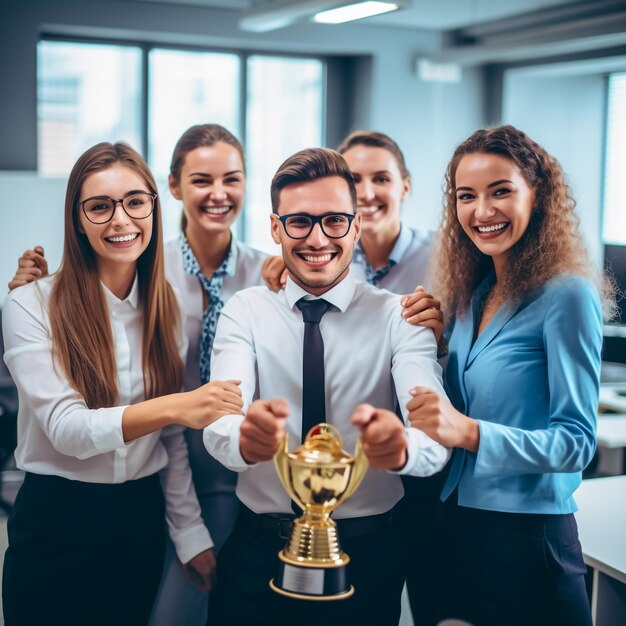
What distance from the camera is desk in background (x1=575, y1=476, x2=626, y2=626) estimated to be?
6.67 ft

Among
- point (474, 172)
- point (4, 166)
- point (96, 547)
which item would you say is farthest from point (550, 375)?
point (4, 166)

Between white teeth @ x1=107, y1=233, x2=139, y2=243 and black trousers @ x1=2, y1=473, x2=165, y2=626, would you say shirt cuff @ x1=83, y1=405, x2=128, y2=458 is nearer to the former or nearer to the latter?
black trousers @ x1=2, y1=473, x2=165, y2=626

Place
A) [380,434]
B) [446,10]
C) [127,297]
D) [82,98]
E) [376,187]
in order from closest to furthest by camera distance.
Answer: [380,434]
[127,297]
[376,187]
[446,10]
[82,98]

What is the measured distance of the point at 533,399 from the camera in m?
1.73

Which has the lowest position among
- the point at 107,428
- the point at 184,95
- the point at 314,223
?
the point at 107,428

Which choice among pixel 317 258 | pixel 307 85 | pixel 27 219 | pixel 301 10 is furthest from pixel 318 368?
pixel 307 85

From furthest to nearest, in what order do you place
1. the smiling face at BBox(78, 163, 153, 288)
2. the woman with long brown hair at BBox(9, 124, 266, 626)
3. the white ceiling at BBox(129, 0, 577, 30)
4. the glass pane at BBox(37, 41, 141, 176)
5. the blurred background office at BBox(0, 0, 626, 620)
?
the glass pane at BBox(37, 41, 141, 176) → the white ceiling at BBox(129, 0, 577, 30) → the blurred background office at BBox(0, 0, 626, 620) → the woman with long brown hair at BBox(9, 124, 266, 626) → the smiling face at BBox(78, 163, 153, 288)

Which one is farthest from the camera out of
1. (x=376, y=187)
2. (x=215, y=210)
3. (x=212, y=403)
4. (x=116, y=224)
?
(x=376, y=187)

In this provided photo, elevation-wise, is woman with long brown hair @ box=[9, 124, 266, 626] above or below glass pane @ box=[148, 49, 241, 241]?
below

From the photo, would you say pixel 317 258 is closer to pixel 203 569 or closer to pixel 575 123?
pixel 203 569

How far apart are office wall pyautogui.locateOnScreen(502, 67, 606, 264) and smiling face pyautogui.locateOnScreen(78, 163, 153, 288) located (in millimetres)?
5165

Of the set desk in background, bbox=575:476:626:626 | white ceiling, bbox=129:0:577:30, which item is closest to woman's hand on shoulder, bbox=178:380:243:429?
desk in background, bbox=575:476:626:626

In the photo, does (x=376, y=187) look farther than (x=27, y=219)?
No

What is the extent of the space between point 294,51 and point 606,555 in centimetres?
516
